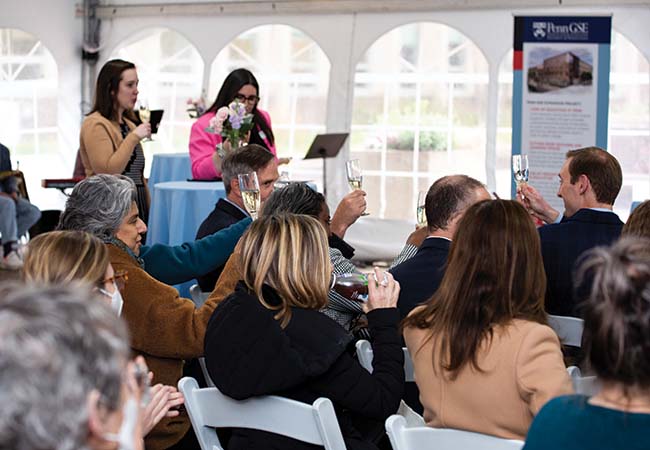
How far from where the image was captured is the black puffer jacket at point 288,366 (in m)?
2.56

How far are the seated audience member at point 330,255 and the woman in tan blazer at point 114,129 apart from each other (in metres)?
2.32

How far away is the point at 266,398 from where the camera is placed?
2523 mm

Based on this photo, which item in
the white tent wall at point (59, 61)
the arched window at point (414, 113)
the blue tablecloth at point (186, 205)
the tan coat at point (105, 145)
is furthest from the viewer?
the white tent wall at point (59, 61)

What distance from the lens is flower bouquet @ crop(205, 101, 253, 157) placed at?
19.2 feet

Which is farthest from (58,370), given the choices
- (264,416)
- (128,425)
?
(264,416)

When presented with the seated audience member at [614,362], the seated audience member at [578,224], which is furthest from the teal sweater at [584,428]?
the seated audience member at [578,224]

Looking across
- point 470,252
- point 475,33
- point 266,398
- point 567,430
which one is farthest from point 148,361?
point 475,33

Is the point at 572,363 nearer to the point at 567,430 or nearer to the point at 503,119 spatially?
the point at 567,430

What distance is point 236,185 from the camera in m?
4.34

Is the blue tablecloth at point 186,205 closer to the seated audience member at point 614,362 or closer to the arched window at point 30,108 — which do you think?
the seated audience member at point 614,362

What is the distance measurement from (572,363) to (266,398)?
1253 mm

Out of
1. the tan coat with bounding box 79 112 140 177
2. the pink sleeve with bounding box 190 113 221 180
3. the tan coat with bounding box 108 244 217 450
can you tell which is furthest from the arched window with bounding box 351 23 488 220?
the tan coat with bounding box 108 244 217 450

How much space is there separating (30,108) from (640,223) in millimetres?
9251

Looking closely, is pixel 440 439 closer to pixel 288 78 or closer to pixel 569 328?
pixel 569 328
